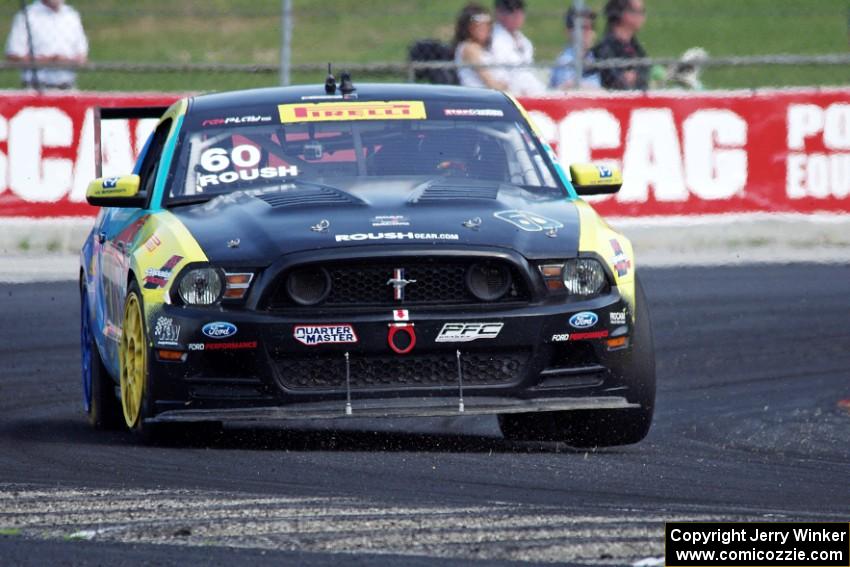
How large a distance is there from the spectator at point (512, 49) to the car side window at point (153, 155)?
7618 millimetres

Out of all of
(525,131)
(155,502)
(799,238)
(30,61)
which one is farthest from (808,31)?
(155,502)

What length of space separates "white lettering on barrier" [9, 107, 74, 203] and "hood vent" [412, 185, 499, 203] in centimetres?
813

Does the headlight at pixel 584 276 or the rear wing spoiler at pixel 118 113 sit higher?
the rear wing spoiler at pixel 118 113

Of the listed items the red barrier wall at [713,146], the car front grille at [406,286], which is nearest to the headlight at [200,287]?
the car front grille at [406,286]

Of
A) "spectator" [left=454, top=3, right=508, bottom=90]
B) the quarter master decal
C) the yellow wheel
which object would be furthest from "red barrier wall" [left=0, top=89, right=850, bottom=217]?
the quarter master decal

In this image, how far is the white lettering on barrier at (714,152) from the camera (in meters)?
16.4

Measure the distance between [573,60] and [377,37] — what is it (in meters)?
21.1

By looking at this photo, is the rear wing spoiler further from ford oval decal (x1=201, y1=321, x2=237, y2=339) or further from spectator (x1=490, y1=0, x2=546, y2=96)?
spectator (x1=490, y1=0, x2=546, y2=96)

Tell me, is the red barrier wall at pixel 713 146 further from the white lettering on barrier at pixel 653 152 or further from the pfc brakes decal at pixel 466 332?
the pfc brakes decal at pixel 466 332

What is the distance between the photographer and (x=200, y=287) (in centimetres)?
740

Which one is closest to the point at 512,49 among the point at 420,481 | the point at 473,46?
the point at 473,46

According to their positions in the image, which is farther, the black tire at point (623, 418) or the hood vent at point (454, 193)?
the hood vent at point (454, 193)

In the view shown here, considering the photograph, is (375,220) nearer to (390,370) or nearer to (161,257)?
(390,370)

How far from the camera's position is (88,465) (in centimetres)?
727
